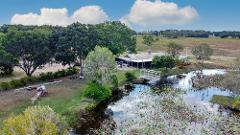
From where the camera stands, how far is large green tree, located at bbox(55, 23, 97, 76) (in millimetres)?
79812

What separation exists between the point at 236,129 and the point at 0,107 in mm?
37044

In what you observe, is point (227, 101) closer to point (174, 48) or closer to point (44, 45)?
point (44, 45)

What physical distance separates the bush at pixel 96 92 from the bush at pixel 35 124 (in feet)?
102

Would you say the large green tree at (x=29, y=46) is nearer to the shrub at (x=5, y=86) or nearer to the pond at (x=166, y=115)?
the shrub at (x=5, y=86)

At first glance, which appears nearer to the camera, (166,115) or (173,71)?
(166,115)

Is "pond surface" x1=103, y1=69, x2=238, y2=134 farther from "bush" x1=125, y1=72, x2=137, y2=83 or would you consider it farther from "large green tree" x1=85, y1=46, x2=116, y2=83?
"large green tree" x1=85, y1=46, x2=116, y2=83

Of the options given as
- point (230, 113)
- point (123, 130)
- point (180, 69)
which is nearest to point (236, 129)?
point (230, 113)

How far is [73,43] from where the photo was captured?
8012cm

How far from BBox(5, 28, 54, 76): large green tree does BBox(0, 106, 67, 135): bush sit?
47.9 metres

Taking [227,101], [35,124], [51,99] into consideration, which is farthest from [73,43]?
[35,124]

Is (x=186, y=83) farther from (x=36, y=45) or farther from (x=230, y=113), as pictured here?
(x=36, y=45)

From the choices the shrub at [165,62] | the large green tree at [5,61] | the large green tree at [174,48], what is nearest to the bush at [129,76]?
the shrub at [165,62]

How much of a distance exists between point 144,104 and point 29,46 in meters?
33.2

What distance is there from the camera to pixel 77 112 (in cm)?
5453
